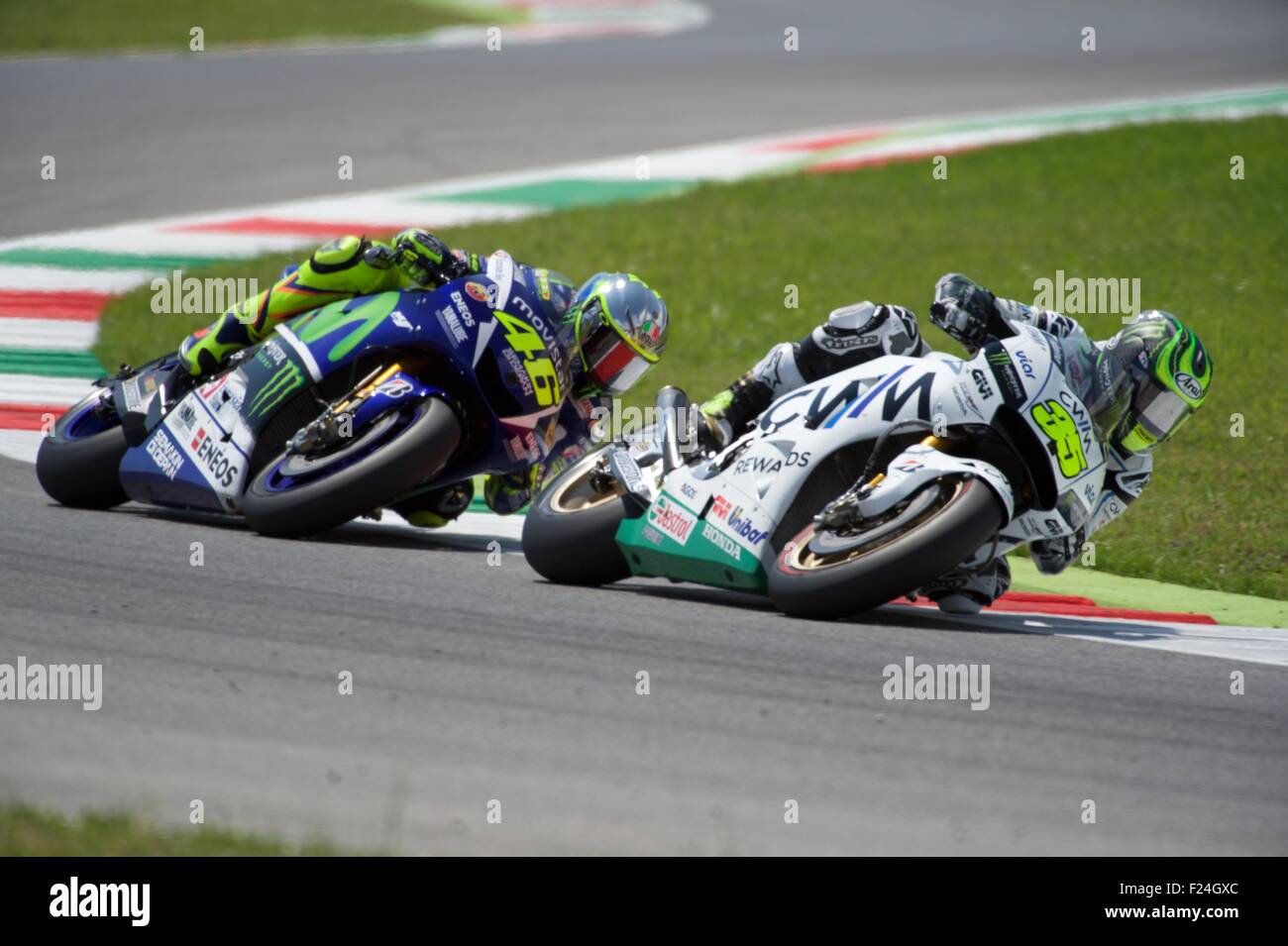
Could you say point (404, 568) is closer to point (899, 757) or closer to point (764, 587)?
point (764, 587)

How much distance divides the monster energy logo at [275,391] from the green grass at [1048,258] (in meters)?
3.92

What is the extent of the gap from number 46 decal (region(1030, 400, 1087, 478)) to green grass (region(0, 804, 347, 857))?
3366 millimetres

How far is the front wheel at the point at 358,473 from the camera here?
7148mm

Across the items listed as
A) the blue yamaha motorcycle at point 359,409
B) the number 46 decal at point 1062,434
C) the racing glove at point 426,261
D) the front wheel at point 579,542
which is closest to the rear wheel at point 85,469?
the blue yamaha motorcycle at point 359,409

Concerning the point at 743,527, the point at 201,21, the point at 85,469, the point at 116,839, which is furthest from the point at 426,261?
the point at 201,21

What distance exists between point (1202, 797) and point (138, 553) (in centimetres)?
405

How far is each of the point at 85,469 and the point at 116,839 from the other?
13.7 feet

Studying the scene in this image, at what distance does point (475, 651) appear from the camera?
5.71m

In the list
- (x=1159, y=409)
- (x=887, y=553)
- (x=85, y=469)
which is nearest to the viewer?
(x=887, y=553)

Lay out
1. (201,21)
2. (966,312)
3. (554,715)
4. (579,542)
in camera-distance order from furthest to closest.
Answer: (201,21), (579,542), (966,312), (554,715)

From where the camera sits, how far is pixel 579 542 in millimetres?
6977

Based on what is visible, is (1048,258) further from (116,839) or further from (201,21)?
(201,21)

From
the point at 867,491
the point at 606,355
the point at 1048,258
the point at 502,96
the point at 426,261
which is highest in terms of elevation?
the point at 502,96

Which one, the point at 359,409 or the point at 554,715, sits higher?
the point at 359,409
